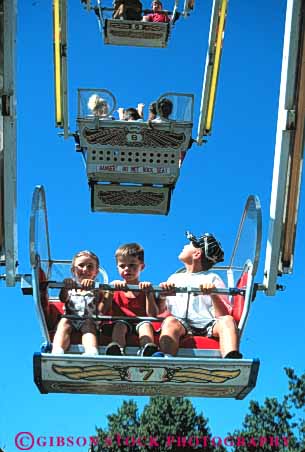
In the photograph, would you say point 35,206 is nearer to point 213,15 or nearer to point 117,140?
point 117,140

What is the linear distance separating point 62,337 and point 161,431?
4210cm

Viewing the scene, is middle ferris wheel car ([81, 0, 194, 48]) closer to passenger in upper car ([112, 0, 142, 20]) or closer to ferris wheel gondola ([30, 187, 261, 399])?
passenger in upper car ([112, 0, 142, 20])

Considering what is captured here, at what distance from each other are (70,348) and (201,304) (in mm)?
1223

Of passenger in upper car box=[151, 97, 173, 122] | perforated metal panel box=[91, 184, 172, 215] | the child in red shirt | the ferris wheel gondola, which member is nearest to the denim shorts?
the ferris wheel gondola

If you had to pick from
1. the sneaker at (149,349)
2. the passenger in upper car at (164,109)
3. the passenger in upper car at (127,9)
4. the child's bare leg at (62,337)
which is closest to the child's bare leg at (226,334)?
the sneaker at (149,349)

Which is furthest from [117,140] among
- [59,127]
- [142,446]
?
[142,446]

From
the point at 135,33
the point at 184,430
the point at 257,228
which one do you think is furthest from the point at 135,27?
the point at 184,430

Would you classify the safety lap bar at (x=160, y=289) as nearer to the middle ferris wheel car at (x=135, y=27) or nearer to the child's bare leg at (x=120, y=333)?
the child's bare leg at (x=120, y=333)

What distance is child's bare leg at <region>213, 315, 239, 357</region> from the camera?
923 cm

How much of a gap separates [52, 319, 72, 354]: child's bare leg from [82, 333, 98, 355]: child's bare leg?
14cm

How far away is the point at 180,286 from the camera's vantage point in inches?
373

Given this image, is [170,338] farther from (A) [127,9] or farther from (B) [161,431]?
(B) [161,431]

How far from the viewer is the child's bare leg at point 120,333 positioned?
30.7ft

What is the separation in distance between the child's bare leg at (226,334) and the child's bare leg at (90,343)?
40.4 inches
